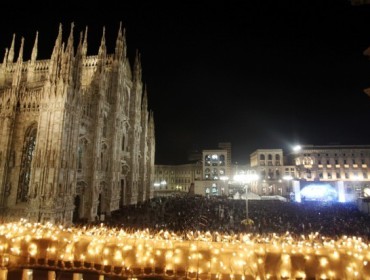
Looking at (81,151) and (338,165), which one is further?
(338,165)

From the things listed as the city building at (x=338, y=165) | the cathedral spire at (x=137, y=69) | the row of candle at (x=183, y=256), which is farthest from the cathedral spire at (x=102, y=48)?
the city building at (x=338, y=165)

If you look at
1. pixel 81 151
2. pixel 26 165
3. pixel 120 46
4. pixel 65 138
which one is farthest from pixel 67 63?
pixel 120 46

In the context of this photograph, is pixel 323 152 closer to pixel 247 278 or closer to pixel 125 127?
pixel 125 127

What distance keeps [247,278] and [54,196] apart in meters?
23.8

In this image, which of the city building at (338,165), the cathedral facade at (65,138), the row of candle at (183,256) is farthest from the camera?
the city building at (338,165)

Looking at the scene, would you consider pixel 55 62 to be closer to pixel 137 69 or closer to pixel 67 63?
pixel 67 63

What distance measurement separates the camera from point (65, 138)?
89.4ft

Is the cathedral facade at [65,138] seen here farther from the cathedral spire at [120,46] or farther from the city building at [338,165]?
the city building at [338,165]

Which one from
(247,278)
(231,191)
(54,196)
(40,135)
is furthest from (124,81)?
(231,191)

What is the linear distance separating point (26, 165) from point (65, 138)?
959 centimetres

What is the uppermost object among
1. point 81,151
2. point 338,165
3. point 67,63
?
point 67,63

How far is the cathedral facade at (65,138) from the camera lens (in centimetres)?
2612

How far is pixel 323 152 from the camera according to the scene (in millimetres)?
70250

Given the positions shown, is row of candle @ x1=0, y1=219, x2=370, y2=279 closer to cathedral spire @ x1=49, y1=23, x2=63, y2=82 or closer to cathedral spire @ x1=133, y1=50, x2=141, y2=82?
cathedral spire @ x1=49, y1=23, x2=63, y2=82
